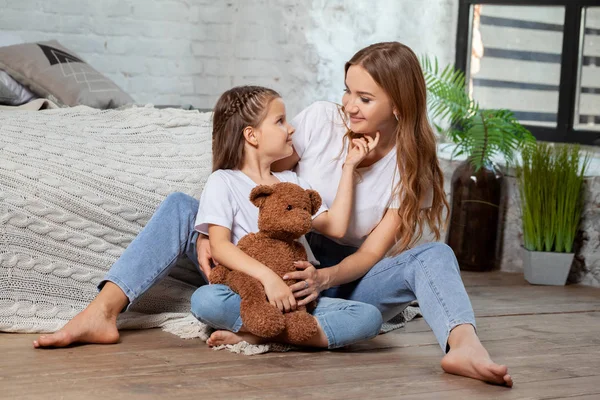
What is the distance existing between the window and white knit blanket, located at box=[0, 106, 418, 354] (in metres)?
1.57

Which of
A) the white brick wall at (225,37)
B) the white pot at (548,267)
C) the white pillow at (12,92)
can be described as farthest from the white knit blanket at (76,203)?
the white brick wall at (225,37)

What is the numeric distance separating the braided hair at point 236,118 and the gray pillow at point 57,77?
46.4 inches

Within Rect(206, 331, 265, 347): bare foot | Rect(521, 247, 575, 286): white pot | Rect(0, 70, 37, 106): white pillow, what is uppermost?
Rect(0, 70, 37, 106): white pillow

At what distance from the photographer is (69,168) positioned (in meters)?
2.21

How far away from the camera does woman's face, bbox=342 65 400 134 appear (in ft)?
6.82

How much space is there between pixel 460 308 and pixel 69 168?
102cm

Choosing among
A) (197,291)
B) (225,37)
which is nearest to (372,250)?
(197,291)

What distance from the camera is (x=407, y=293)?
2.07 meters

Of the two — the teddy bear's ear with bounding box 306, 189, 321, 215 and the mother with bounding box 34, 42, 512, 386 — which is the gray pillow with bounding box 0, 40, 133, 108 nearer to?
the mother with bounding box 34, 42, 512, 386

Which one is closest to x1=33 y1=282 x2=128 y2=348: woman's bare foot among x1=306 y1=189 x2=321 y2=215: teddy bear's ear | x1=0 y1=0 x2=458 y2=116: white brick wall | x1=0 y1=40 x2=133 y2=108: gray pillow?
x1=306 y1=189 x2=321 y2=215: teddy bear's ear

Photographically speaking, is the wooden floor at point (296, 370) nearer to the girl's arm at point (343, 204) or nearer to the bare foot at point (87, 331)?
the bare foot at point (87, 331)

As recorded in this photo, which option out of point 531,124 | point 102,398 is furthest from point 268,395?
point 531,124

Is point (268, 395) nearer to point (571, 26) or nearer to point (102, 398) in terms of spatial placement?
point (102, 398)

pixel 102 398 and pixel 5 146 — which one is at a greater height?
pixel 5 146
